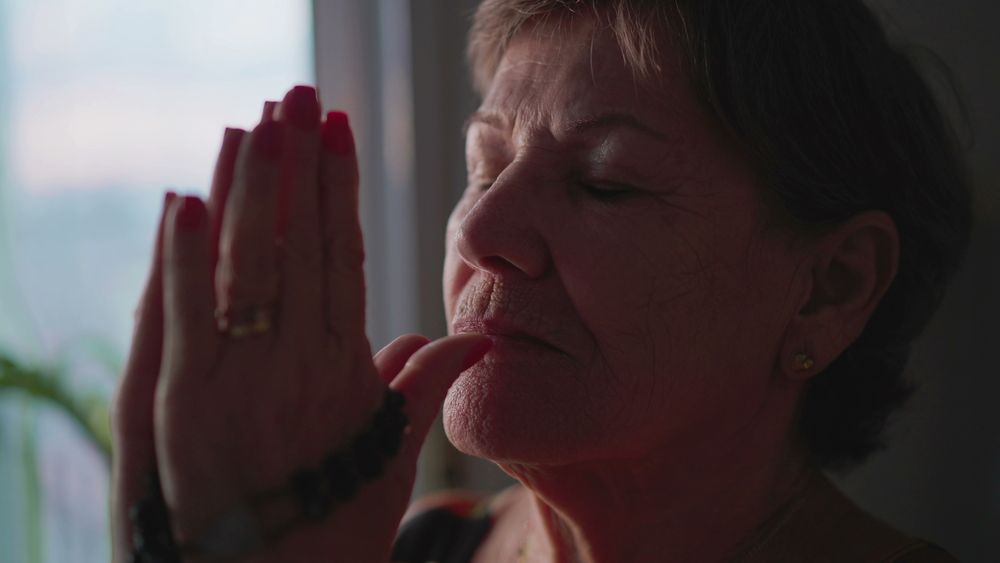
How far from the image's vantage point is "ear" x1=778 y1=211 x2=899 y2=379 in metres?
0.97

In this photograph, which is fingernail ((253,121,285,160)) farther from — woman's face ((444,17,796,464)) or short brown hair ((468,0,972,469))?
short brown hair ((468,0,972,469))

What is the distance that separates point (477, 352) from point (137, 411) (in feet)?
1.23

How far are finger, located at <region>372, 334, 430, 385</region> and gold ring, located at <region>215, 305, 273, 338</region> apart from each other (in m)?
0.21

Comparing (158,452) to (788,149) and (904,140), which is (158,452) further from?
(904,140)

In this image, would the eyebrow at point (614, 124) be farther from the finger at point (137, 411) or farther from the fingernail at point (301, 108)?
the finger at point (137, 411)

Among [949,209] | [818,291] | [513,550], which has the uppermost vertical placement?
[949,209]

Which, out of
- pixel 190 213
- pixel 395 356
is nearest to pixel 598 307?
pixel 395 356

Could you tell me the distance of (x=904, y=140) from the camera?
40.0 inches

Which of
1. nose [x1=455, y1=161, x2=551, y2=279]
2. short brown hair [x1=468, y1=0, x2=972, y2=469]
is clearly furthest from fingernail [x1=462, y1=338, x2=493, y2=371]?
short brown hair [x1=468, y1=0, x2=972, y2=469]

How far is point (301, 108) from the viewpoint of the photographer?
2.14 feet

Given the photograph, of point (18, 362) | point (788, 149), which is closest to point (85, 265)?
point (18, 362)

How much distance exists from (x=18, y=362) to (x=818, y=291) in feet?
4.47

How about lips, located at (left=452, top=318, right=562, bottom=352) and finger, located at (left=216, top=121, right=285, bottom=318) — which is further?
lips, located at (left=452, top=318, right=562, bottom=352)

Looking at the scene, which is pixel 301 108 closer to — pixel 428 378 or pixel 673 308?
pixel 428 378
